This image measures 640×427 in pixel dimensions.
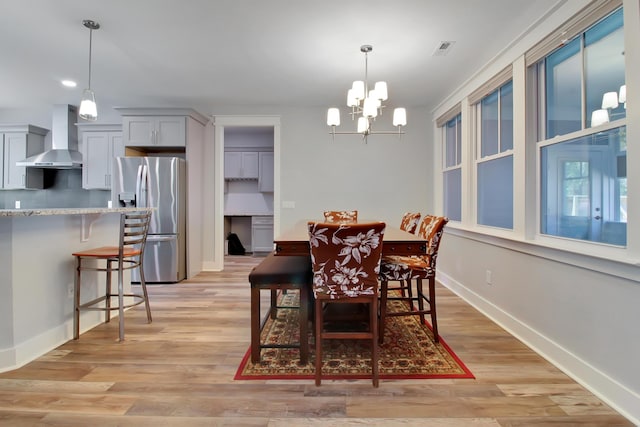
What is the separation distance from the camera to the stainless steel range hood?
4660 mm

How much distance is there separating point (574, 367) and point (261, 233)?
543 centimetres

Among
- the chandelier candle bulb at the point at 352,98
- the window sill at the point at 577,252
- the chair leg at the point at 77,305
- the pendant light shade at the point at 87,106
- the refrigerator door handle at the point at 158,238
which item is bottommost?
the chair leg at the point at 77,305

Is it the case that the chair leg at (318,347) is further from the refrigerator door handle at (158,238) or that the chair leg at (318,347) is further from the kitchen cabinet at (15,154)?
the kitchen cabinet at (15,154)

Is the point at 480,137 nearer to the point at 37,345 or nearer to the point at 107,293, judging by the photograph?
the point at 107,293

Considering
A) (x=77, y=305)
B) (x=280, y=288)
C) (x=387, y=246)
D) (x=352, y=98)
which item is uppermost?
(x=352, y=98)

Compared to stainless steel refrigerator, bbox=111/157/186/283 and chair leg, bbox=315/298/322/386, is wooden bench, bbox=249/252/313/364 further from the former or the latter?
stainless steel refrigerator, bbox=111/157/186/283

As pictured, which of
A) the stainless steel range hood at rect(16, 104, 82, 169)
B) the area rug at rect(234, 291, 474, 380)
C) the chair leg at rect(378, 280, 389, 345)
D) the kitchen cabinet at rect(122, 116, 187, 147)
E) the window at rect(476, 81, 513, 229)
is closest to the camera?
the area rug at rect(234, 291, 474, 380)

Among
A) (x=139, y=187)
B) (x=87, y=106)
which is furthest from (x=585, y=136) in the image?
(x=139, y=187)

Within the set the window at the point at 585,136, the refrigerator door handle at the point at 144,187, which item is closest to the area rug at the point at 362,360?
the window at the point at 585,136

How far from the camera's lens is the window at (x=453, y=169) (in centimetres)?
403

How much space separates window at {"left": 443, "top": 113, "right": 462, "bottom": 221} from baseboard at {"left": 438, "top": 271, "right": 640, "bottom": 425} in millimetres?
1471

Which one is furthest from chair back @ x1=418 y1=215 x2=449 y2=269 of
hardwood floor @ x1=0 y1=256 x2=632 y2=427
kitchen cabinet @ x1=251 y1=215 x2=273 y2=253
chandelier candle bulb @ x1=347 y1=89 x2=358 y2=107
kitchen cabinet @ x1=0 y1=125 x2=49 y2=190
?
kitchen cabinet @ x1=0 y1=125 x2=49 y2=190

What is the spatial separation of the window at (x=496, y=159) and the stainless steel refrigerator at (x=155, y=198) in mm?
3781

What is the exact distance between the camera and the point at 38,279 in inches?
86.3
